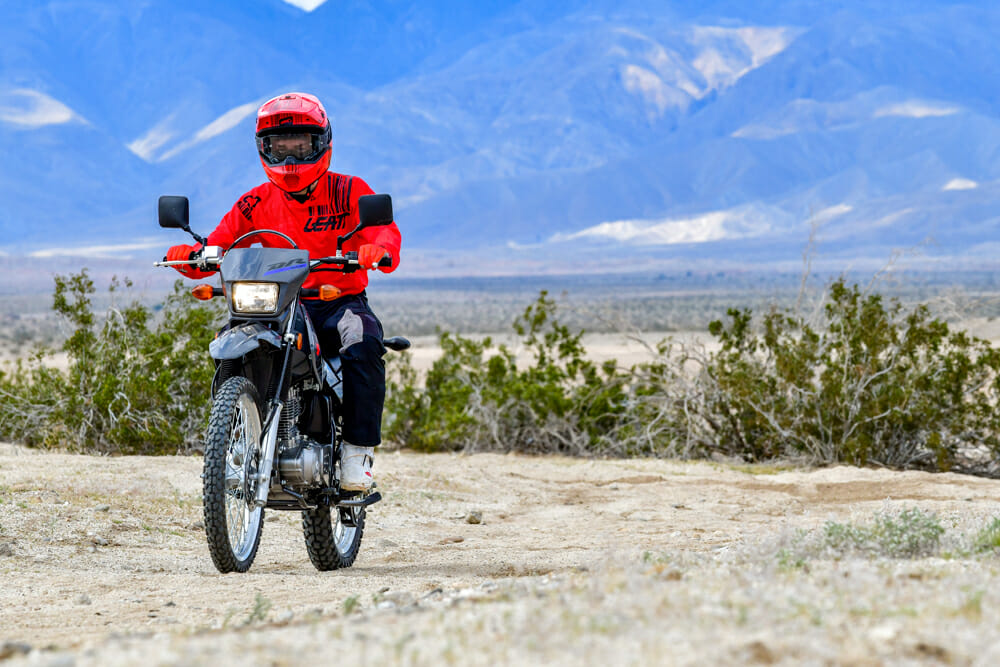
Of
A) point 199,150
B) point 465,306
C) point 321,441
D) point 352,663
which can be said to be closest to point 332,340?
point 321,441

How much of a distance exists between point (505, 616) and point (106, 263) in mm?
92212

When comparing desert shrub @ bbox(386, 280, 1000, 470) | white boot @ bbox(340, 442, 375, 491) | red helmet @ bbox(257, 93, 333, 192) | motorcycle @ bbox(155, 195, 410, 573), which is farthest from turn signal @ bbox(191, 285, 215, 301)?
desert shrub @ bbox(386, 280, 1000, 470)

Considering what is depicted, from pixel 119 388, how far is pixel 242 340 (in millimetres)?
6062

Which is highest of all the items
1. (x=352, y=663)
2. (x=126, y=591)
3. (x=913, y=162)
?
(x=913, y=162)

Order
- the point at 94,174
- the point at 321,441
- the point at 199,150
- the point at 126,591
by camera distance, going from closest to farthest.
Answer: the point at 126,591 < the point at 321,441 < the point at 94,174 < the point at 199,150

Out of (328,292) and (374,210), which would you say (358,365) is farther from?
(374,210)

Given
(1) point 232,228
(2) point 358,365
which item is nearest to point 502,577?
(2) point 358,365

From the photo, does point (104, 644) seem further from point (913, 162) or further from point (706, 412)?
point (913, 162)

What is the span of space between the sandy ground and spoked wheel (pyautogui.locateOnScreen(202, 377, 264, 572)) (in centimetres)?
14

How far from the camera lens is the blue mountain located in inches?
4634

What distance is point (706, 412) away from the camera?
1124 cm

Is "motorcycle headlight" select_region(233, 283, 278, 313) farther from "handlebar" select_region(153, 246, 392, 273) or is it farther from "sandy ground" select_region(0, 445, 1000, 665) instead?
"sandy ground" select_region(0, 445, 1000, 665)

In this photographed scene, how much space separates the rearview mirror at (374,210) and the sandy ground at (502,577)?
4.99 feet

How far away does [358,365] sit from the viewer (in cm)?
539
